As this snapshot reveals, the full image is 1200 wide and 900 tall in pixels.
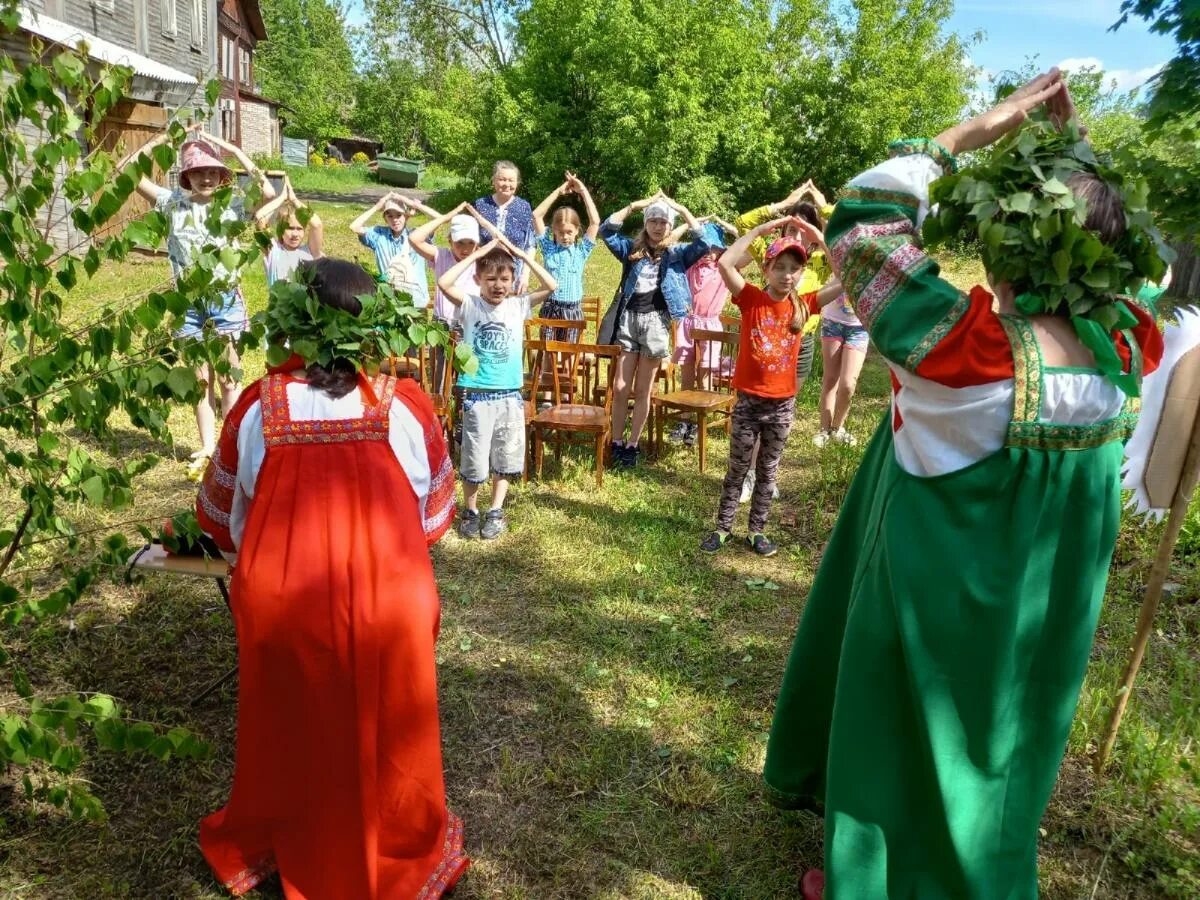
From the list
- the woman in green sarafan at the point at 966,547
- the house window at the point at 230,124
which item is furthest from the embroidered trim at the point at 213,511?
the house window at the point at 230,124

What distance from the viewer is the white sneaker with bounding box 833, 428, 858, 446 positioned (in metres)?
6.67

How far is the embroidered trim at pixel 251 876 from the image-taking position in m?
2.67

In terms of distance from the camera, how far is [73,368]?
2135mm

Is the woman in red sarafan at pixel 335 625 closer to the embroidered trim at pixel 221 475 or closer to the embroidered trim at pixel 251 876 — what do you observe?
the embroidered trim at pixel 221 475

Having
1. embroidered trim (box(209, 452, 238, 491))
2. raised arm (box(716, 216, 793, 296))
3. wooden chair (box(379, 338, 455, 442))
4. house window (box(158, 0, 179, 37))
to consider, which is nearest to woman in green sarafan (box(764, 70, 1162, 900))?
embroidered trim (box(209, 452, 238, 491))

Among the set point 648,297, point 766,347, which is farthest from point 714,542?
point 648,297

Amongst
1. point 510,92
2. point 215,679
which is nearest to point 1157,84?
point 215,679

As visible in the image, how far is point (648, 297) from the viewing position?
6449mm

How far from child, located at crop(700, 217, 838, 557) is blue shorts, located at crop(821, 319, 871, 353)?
1583 millimetres

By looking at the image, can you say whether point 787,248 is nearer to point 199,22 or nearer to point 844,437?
point 844,437

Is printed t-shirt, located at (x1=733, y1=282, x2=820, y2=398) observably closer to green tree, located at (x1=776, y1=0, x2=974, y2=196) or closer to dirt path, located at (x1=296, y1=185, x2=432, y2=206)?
green tree, located at (x1=776, y1=0, x2=974, y2=196)

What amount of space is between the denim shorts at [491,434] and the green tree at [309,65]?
1887 inches

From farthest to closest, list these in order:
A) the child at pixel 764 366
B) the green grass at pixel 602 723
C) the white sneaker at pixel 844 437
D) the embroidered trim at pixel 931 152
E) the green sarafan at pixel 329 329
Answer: the white sneaker at pixel 844 437 < the child at pixel 764 366 < the green grass at pixel 602 723 < the green sarafan at pixel 329 329 < the embroidered trim at pixel 931 152

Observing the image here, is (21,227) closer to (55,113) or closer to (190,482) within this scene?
(55,113)
